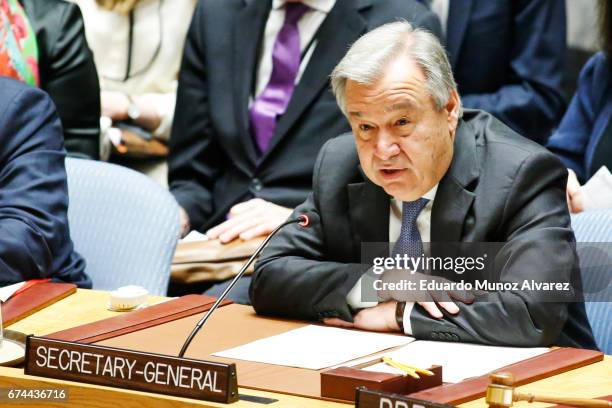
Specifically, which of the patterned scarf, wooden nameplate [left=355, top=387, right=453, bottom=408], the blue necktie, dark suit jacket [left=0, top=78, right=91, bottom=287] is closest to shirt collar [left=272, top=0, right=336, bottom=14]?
the patterned scarf

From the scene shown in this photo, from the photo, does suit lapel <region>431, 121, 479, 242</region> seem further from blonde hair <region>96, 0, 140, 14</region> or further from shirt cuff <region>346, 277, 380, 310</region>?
blonde hair <region>96, 0, 140, 14</region>

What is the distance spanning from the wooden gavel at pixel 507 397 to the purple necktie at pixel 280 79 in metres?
2.14

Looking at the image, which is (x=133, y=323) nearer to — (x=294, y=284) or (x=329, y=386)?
(x=294, y=284)

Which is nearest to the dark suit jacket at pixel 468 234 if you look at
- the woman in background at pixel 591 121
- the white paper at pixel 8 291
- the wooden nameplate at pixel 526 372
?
the wooden nameplate at pixel 526 372

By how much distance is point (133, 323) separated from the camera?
9.04 feet

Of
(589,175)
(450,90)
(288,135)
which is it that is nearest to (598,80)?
(589,175)

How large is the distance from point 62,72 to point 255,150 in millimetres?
742

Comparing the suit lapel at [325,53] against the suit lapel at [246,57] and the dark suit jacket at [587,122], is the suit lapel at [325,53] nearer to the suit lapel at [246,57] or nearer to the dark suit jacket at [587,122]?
the suit lapel at [246,57]

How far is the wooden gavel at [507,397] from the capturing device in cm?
200

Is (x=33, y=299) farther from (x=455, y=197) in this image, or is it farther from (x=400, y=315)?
(x=455, y=197)

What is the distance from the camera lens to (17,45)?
4070mm

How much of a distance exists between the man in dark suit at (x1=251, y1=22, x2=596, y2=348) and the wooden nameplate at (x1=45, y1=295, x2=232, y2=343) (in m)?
0.15

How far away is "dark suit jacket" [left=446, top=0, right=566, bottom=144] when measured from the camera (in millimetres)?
4285

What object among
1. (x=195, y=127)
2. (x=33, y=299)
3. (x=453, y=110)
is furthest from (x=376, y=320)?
(x=195, y=127)
